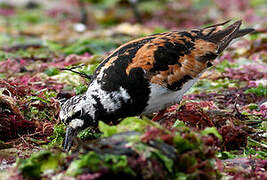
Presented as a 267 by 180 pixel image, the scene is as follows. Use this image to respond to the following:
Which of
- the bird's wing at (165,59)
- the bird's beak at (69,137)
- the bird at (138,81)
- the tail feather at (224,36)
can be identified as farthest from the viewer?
the tail feather at (224,36)

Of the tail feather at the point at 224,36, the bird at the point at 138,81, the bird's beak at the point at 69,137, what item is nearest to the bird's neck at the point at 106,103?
→ the bird at the point at 138,81

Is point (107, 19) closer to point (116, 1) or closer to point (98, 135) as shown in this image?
point (116, 1)

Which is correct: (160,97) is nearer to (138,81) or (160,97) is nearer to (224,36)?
(138,81)

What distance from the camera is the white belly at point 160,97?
4.06m

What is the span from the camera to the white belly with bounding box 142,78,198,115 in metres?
4.06

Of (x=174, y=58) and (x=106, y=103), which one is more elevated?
(x=174, y=58)

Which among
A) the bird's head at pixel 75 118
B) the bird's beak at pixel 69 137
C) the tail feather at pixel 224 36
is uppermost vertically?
the tail feather at pixel 224 36

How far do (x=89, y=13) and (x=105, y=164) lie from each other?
1259 cm

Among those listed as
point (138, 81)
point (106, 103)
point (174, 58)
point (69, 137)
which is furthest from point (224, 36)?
point (69, 137)

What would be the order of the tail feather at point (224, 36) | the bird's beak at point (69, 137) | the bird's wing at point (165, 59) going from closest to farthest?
the bird's beak at point (69, 137) → the bird's wing at point (165, 59) → the tail feather at point (224, 36)

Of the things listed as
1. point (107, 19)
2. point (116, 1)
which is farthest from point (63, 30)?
point (116, 1)

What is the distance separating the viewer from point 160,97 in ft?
13.7

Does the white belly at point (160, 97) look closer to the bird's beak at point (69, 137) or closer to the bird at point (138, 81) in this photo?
the bird at point (138, 81)

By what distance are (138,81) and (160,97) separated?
0.34 meters
